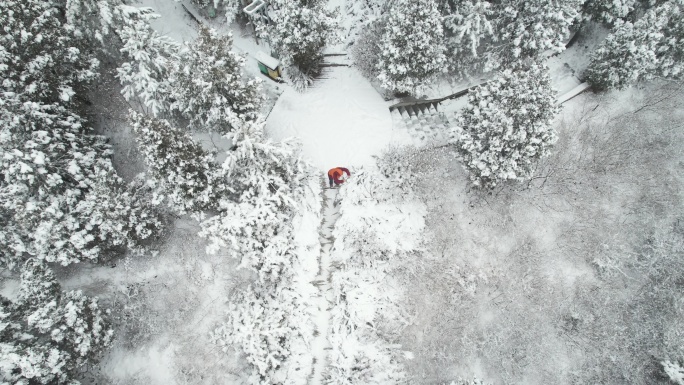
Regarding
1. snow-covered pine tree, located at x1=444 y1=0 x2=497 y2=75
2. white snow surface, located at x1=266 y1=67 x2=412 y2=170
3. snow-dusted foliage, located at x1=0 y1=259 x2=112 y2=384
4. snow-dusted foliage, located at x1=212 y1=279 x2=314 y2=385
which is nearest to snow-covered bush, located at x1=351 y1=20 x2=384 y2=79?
white snow surface, located at x1=266 y1=67 x2=412 y2=170

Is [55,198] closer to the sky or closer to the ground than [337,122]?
closer to the sky

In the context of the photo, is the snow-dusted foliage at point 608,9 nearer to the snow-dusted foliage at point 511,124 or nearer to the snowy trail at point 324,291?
the snow-dusted foliage at point 511,124

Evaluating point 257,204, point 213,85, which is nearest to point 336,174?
point 257,204

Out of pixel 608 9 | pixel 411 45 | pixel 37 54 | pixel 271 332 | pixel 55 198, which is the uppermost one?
pixel 37 54

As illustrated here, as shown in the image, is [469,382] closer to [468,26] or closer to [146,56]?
[468,26]

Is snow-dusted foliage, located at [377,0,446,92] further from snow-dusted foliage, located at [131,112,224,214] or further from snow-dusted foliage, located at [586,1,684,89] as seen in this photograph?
snow-dusted foliage, located at [131,112,224,214]

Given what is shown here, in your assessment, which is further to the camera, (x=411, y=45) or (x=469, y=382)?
(x=411, y=45)

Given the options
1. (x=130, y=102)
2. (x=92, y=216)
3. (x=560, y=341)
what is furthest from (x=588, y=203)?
(x=130, y=102)
